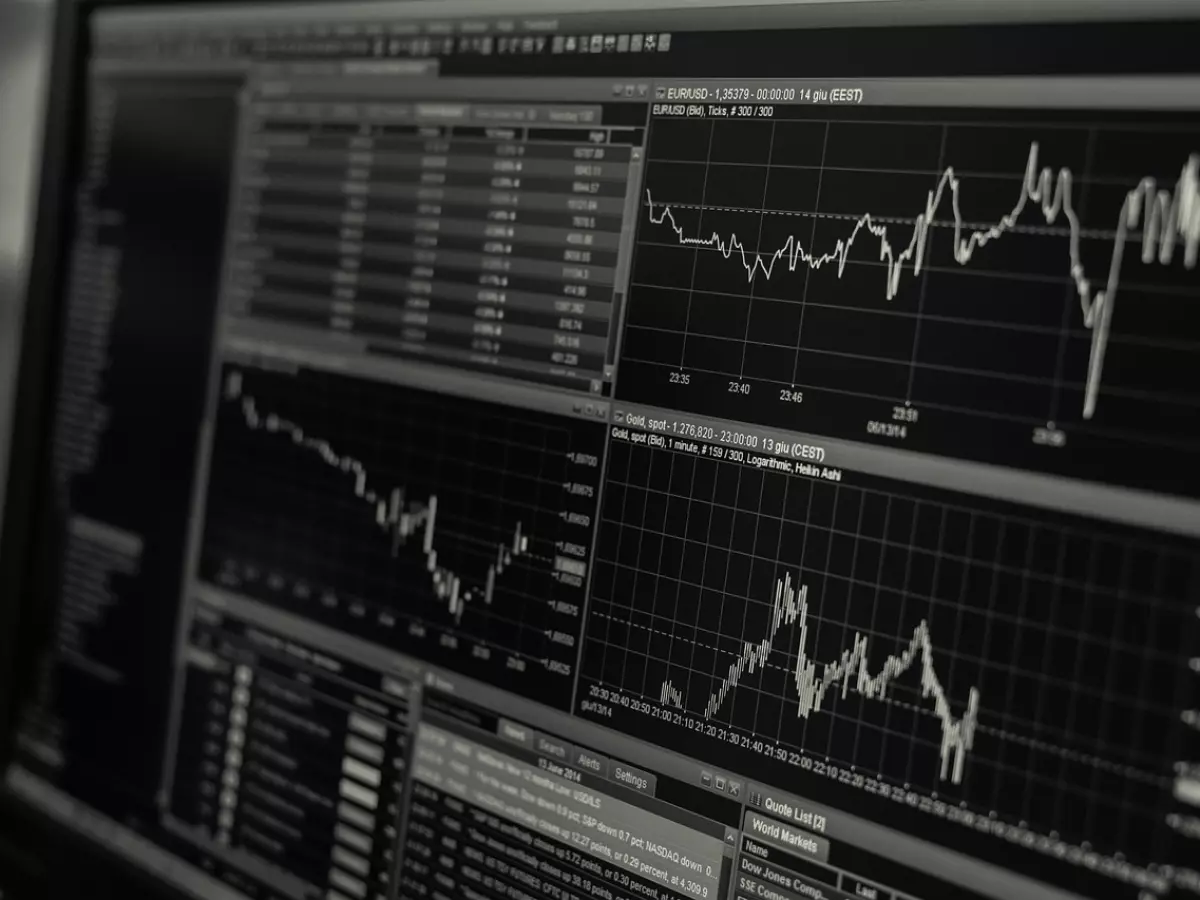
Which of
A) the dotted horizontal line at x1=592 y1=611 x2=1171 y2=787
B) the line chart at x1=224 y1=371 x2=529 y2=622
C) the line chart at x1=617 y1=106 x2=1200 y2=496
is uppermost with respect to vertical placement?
the line chart at x1=617 y1=106 x2=1200 y2=496

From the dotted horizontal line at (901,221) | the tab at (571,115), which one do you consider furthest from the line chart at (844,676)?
the tab at (571,115)

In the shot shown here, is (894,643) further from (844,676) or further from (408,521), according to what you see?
(408,521)

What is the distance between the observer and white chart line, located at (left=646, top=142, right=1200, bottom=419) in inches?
21.4

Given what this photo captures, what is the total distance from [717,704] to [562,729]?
12 cm

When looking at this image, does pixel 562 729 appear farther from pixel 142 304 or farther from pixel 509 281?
pixel 142 304

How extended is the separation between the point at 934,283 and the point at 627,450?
0.73 feet

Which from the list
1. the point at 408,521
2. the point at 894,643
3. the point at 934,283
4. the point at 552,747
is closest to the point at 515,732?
the point at 552,747

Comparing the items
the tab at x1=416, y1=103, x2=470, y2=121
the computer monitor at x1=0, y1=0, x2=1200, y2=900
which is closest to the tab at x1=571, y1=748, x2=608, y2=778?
the computer monitor at x1=0, y1=0, x2=1200, y2=900

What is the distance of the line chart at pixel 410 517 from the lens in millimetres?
770

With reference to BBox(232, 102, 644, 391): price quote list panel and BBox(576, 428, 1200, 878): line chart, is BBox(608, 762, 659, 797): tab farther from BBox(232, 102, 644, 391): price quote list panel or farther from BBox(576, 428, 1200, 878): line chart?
BBox(232, 102, 644, 391): price quote list panel

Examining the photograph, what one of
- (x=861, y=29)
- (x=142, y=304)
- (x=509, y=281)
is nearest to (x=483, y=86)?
(x=509, y=281)

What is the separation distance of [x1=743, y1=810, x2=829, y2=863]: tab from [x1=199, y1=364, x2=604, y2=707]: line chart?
0.51 ft

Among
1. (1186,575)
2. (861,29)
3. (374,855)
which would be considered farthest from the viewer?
(374,855)

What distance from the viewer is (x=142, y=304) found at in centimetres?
107
